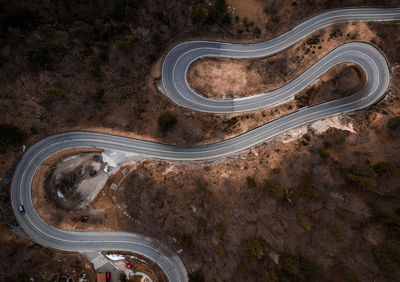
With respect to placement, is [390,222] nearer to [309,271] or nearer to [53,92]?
[309,271]

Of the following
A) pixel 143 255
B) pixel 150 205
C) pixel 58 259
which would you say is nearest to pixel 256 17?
pixel 150 205

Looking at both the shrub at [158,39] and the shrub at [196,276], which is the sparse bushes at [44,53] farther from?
the shrub at [196,276]

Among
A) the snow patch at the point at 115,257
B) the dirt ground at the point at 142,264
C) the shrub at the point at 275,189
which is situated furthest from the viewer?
the dirt ground at the point at 142,264

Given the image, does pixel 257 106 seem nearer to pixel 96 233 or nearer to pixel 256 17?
pixel 256 17

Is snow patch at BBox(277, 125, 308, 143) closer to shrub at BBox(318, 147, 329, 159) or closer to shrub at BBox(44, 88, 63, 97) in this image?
shrub at BBox(318, 147, 329, 159)

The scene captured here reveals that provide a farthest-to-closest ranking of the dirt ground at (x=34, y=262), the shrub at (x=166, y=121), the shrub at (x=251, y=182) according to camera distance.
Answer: the shrub at (x=166, y=121)
the shrub at (x=251, y=182)
the dirt ground at (x=34, y=262)

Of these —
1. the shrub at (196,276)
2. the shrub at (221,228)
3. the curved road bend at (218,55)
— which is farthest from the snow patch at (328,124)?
the shrub at (196,276)

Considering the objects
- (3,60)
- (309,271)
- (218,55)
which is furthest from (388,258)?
(3,60)
